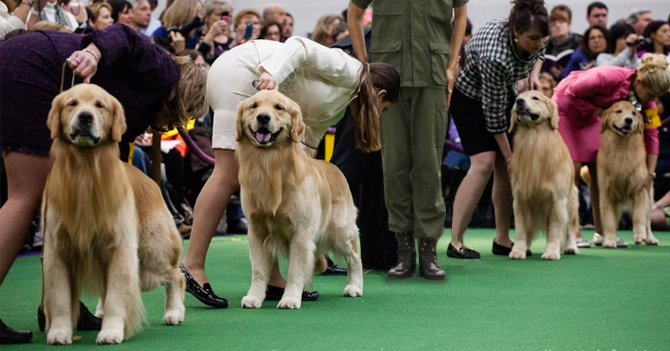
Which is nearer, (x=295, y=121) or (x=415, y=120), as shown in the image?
(x=295, y=121)

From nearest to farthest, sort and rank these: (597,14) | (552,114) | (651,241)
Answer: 1. (552,114)
2. (651,241)
3. (597,14)

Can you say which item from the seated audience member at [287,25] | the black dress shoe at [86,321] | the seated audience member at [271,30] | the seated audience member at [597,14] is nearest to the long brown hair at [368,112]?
the black dress shoe at [86,321]

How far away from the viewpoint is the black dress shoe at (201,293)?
3902 mm

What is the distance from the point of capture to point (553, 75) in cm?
1042

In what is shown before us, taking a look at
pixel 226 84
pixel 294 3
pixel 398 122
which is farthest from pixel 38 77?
pixel 294 3

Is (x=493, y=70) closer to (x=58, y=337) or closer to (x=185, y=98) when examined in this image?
(x=185, y=98)

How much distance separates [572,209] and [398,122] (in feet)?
7.97

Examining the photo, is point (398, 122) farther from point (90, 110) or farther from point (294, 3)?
point (294, 3)

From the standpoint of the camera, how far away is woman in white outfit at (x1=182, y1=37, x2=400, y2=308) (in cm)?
394

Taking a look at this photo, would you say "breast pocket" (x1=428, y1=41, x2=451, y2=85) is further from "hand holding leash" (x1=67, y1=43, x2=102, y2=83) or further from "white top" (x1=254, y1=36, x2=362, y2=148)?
"hand holding leash" (x1=67, y1=43, x2=102, y2=83)

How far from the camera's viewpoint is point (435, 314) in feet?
12.5

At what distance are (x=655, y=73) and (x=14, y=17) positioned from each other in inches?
203

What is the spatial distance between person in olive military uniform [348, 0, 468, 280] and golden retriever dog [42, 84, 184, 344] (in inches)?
87.1

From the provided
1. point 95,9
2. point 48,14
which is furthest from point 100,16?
point 48,14
